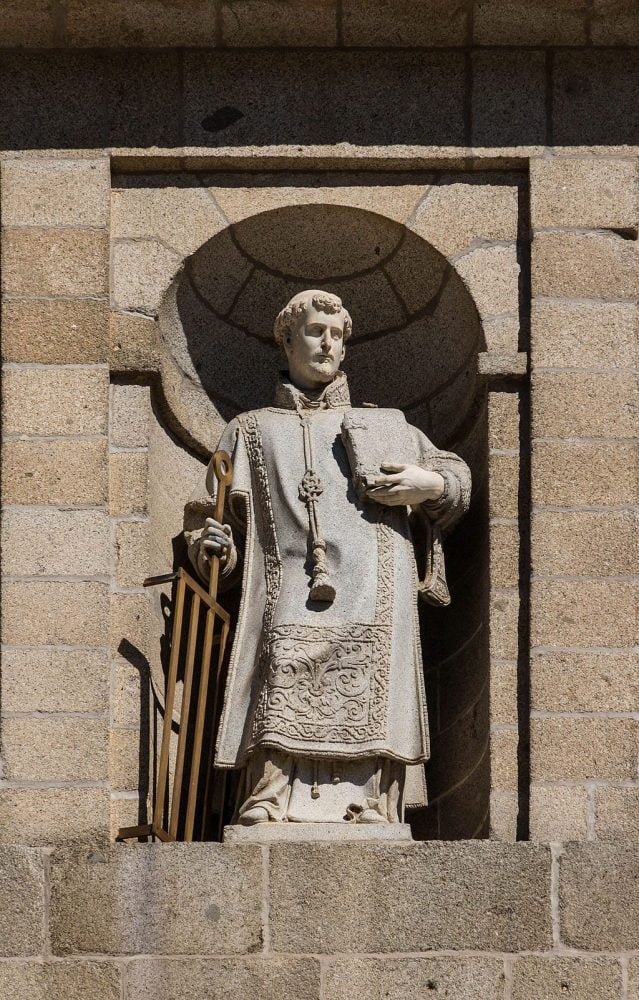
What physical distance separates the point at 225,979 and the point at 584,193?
301 centimetres

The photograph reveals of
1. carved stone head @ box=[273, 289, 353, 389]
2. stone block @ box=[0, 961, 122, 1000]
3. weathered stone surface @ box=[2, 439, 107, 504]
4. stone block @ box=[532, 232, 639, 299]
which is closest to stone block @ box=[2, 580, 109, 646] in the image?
weathered stone surface @ box=[2, 439, 107, 504]

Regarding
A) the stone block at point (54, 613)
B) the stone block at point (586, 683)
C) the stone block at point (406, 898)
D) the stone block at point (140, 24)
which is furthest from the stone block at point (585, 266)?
the stone block at point (406, 898)

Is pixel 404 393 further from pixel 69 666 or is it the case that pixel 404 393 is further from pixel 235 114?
pixel 69 666

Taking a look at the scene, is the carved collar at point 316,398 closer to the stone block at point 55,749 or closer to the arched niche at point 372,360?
the arched niche at point 372,360

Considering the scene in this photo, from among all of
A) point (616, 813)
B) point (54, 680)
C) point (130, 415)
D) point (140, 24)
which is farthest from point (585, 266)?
point (54, 680)

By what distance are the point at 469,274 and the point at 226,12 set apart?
4.05 feet

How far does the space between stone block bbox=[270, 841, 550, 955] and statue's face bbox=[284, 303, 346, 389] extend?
1.80m

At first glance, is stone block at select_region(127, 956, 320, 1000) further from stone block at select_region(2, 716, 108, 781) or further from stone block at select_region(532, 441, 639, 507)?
A: stone block at select_region(532, 441, 639, 507)

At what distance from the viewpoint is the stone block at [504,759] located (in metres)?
8.55

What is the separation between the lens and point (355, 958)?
7.81 meters

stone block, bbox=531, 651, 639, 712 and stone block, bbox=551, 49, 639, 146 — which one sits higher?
stone block, bbox=551, 49, 639, 146

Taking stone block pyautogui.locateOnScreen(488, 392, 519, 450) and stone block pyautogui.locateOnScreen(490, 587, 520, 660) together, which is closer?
stone block pyautogui.locateOnScreen(490, 587, 520, 660)

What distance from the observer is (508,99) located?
30.5 feet

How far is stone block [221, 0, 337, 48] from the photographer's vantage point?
9227mm
